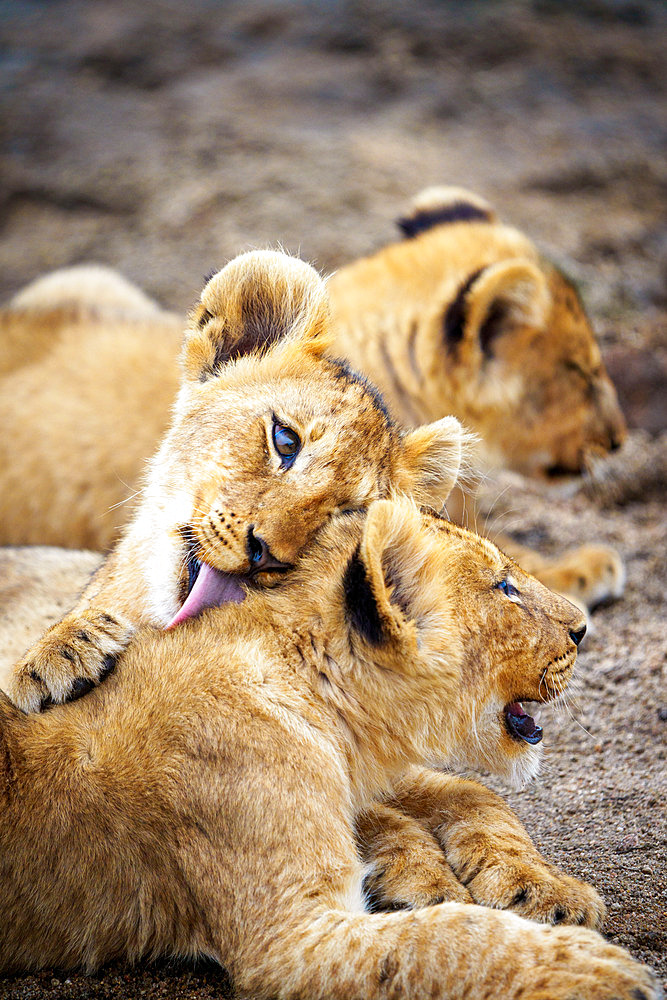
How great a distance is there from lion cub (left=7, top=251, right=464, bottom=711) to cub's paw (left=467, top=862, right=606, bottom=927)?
932 mm

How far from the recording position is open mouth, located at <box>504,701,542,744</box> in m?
2.74

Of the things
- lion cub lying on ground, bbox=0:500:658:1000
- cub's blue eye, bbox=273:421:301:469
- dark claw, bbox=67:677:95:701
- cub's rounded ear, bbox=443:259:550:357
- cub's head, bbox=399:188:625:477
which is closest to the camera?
lion cub lying on ground, bbox=0:500:658:1000

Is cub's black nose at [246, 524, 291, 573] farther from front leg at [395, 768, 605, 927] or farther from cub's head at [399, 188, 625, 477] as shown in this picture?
cub's head at [399, 188, 625, 477]

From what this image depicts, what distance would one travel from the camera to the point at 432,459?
3.26 meters

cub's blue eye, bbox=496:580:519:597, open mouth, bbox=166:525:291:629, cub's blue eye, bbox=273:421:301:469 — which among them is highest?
cub's blue eye, bbox=273:421:301:469

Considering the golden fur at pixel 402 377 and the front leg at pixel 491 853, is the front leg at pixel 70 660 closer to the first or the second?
the front leg at pixel 491 853

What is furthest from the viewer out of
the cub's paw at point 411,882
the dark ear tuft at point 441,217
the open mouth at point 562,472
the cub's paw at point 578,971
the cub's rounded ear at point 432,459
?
the dark ear tuft at point 441,217

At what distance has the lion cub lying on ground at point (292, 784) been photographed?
2.16 m

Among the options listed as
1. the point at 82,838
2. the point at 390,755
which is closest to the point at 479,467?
the point at 390,755

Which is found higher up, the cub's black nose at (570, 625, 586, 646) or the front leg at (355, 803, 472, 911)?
the cub's black nose at (570, 625, 586, 646)

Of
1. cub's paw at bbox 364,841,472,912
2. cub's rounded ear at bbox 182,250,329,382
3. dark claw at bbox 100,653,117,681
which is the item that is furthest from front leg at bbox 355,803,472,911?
cub's rounded ear at bbox 182,250,329,382

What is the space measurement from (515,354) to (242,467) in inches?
84.0

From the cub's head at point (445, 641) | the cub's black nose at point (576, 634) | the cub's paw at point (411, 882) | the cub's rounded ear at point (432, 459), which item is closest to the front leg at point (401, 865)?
the cub's paw at point (411, 882)

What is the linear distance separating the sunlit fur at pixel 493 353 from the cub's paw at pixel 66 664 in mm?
2044
